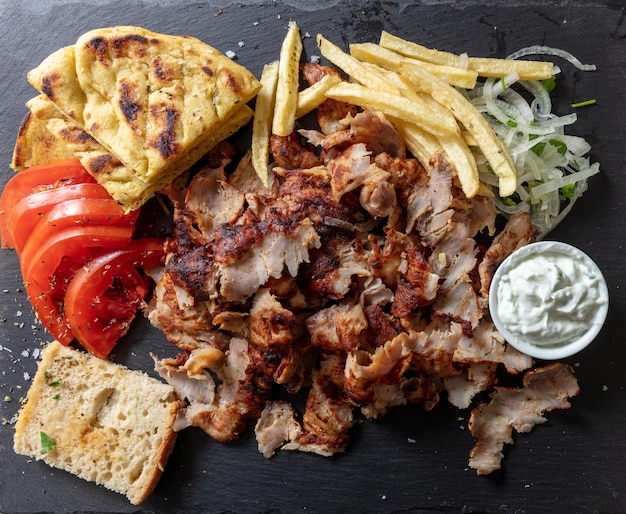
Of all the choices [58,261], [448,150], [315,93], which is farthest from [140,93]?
[448,150]

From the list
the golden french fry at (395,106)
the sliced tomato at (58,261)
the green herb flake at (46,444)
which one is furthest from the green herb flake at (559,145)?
the green herb flake at (46,444)

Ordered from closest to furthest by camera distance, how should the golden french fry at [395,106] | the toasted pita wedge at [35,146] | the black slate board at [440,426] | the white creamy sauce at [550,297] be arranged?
1. the white creamy sauce at [550,297]
2. the golden french fry at [395,106]
3. the black slate board at [440,426]
4. the toasted pita wedge at [35,146]

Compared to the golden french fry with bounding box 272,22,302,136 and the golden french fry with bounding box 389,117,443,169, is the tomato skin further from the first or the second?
the golden french fry with bounding box 389,117,443,169

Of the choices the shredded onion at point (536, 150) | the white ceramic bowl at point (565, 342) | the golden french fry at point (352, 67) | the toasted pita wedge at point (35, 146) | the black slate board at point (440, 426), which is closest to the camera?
the white ceramic bowl at point (565, 342)

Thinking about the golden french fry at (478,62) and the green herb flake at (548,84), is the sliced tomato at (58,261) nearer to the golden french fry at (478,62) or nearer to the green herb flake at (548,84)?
the golden french fry at (478,62)

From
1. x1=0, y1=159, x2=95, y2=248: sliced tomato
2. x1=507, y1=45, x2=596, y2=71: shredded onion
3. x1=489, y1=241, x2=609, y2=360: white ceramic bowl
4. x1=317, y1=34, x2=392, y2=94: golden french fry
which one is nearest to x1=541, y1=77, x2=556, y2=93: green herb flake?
x1=507, y1=45, x2=596, y2=71: shredded onion
